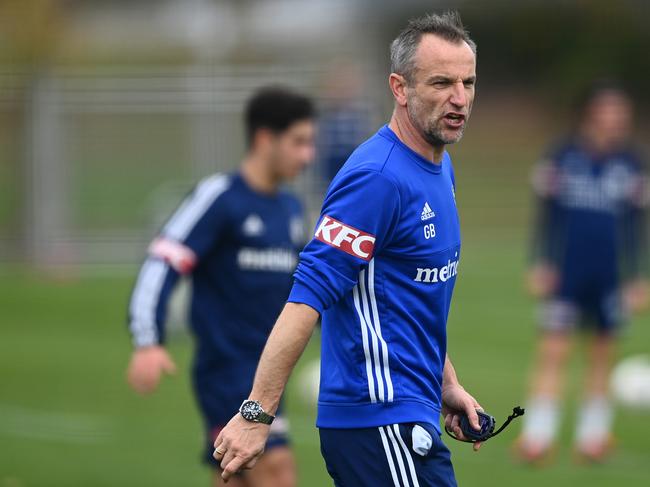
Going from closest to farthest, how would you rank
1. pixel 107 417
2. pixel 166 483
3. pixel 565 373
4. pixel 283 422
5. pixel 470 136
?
1. pixel 283 422
2. pixel 166 483
3. pixel 107 417
4. pixel 565 373
5. pixel 470 136

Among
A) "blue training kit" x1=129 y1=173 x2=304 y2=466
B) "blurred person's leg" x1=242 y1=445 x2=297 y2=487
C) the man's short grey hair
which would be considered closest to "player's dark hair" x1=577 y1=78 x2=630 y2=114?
"blue training kit" x1=129 y1=173 x2=304 y2=466

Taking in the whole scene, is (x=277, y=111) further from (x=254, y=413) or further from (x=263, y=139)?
(x=254, y=413)

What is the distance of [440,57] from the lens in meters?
4.26

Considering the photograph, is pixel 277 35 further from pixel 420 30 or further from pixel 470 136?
pixel 420 30

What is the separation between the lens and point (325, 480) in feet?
27.9

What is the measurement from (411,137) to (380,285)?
0.51m

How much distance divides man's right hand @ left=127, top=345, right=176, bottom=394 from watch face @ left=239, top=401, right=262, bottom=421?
188 centimetres

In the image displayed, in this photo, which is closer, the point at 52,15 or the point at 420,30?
the point at 420,30

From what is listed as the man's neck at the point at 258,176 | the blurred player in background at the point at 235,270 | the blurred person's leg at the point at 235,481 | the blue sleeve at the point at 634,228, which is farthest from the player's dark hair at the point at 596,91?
the blurred person's leg at the point at 235,481

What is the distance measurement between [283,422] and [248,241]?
888mm

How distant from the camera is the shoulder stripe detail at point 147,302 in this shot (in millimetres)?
5992

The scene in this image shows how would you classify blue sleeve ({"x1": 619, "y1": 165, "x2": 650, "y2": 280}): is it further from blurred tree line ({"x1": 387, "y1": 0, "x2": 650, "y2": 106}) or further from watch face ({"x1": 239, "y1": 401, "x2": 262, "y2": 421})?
blurred tree line ({"x1": 387, "y1": 0, "x2": 650, "y2": 106})

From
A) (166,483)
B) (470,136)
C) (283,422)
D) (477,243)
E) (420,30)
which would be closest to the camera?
(420,30)

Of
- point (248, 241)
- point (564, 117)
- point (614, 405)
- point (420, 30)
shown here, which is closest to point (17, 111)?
point (614, 405)
